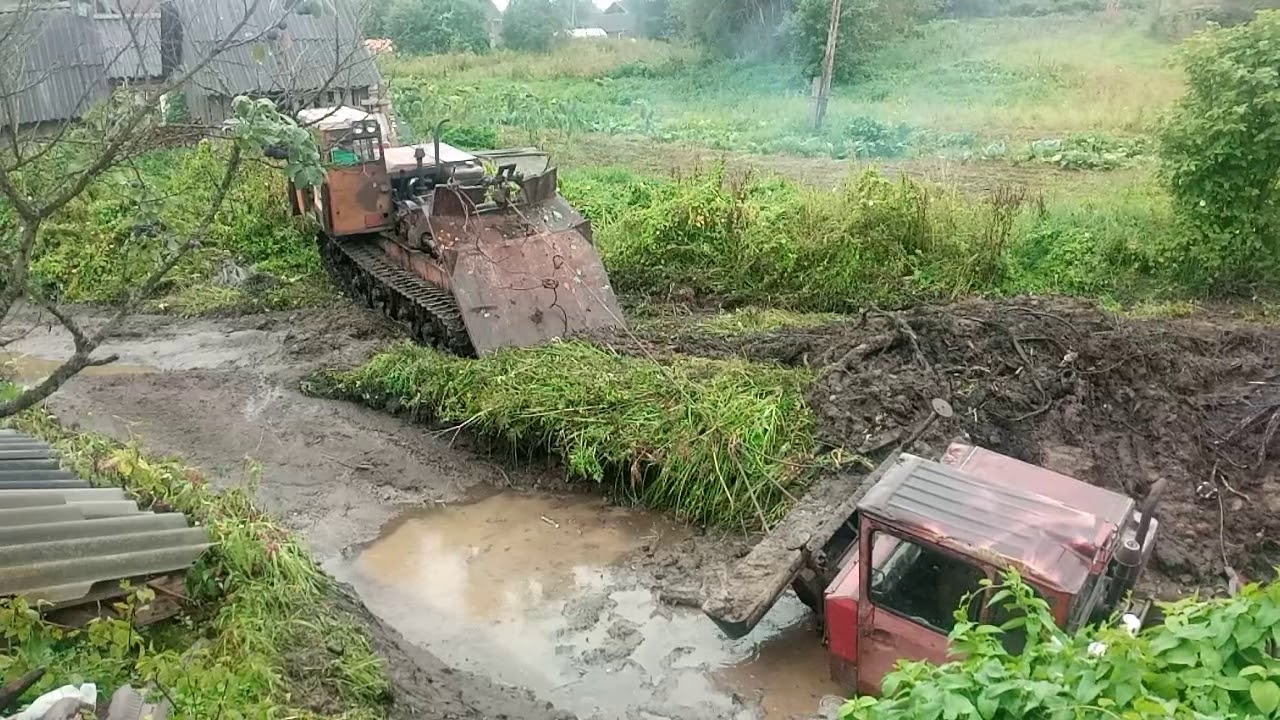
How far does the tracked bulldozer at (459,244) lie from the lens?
32.8ft

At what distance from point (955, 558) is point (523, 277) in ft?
20.7

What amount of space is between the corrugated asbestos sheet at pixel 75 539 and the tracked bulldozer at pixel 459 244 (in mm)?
4503

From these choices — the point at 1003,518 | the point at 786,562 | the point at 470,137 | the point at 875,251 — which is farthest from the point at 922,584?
the point at 470,137

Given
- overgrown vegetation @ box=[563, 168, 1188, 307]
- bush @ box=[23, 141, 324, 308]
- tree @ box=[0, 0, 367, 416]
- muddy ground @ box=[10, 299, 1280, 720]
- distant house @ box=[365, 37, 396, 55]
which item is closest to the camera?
tree @ box=[0, 0, 367, 416]

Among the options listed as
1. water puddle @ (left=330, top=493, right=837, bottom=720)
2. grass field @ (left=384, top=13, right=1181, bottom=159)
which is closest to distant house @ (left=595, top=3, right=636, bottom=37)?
grass field @ (left=384, top=13, right=1181, bottom=159)

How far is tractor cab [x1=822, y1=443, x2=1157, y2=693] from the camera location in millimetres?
4668

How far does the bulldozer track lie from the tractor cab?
565 centimetres

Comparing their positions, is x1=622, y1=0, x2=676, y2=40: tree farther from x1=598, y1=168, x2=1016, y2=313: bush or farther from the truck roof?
the truck roof

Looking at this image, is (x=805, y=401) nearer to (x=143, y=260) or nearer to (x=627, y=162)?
(x=143, y=260)

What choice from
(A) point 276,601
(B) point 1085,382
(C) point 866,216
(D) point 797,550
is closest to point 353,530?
(A) point 276,601

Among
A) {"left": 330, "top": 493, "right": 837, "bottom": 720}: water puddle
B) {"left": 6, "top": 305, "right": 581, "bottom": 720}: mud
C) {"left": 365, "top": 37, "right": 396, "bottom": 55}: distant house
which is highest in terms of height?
{"left": 365, "top": 37, "right": 396, "bottom": 55}: distant house

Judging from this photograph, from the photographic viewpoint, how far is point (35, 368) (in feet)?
36.9

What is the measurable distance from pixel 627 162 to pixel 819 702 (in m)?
14.5

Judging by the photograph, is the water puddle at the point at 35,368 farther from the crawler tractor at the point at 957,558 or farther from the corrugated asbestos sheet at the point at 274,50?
the crawler tractor at the point at 957,558
